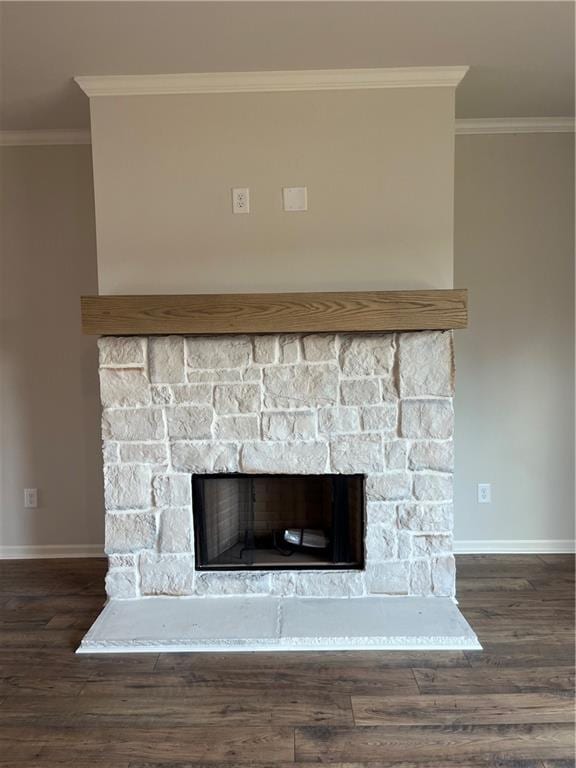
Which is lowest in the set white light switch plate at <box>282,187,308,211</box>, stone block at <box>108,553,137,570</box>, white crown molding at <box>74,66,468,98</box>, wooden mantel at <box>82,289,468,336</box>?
stone block at <box>108,553,137,570</box>

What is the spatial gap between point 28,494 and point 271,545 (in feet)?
4.86

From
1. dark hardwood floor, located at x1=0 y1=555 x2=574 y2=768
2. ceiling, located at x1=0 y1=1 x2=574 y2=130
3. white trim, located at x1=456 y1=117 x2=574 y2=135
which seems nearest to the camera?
dark hardwood floor, located at x1=0 y1=555 x2=574 y2=768

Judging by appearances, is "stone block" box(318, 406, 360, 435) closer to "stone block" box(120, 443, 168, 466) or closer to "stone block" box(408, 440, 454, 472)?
"stone block" box(408, 440, 454, 472)

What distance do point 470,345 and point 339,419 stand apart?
3.48ft

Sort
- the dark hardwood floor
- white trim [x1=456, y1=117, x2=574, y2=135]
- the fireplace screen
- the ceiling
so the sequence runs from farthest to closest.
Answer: white trim [x1=456, y1=117, x2=574, y2=135]
the fireplace screen
the ceiling
the dark hardwood floor

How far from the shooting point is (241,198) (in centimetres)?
222

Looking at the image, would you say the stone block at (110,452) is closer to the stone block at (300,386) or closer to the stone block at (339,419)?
the stone block at (300,386)

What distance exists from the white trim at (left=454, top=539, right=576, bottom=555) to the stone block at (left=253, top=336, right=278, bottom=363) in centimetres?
160

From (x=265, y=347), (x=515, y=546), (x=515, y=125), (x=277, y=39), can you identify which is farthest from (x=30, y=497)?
(x=515, y=125)

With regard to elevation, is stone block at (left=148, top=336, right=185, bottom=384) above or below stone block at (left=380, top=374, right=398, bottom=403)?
above

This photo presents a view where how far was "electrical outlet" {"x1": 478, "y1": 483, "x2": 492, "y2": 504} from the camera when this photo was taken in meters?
2.88

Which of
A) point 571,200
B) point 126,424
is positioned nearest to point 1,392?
point 126,424

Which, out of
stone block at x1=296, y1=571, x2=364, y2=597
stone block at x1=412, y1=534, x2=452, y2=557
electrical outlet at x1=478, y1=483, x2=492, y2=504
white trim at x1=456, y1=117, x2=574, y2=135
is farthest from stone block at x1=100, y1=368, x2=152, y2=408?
white trim at x1=456, y1=117, x2=574, y2=135

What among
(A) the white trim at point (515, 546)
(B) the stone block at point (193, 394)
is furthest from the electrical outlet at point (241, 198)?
(A) the white trim at point (515, 546)
